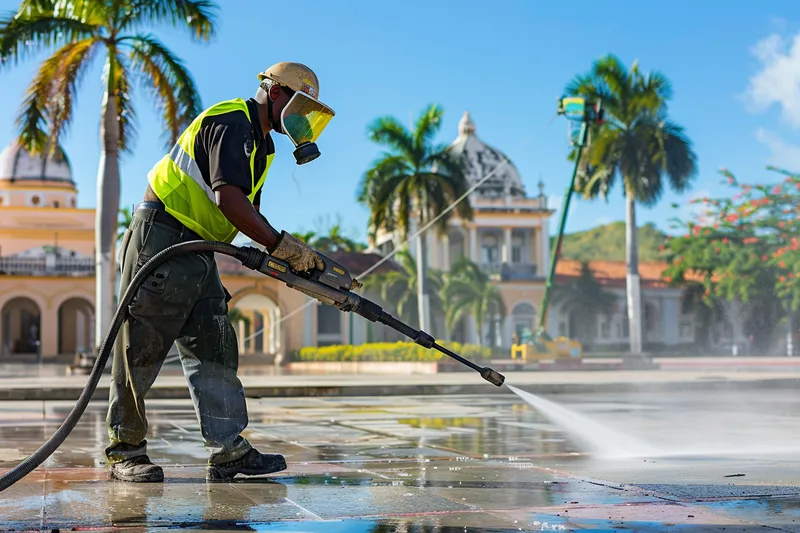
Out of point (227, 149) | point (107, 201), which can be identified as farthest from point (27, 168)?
point (227, 149)

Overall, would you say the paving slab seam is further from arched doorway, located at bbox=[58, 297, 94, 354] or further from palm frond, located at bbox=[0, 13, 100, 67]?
arched doorway, located at bbox=[58, 297, 94, 354]

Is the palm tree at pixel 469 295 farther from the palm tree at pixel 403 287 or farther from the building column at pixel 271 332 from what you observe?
the building column at pixel 271 332

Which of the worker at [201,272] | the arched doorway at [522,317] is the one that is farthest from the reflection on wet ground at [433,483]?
the arched doorway at [522,317]

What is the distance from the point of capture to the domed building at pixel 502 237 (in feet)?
202

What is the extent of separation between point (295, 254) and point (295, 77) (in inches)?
32.8

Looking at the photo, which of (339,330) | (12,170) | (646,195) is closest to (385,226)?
(646,195)

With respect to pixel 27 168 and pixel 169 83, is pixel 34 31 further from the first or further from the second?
pixel 27 168

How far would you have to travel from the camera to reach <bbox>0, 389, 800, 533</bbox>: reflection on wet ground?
3811 millimetres

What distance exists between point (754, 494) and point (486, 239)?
6267 cm

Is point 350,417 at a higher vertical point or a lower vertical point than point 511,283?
lower

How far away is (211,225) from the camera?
4.76 metres

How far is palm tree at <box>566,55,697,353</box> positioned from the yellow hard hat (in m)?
30.3

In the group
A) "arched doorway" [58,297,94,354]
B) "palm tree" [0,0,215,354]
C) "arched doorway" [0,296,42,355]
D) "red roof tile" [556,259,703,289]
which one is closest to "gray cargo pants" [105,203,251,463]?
"palm tree" [0,0,215,354]

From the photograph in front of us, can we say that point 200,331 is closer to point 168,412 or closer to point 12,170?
point 168,412
